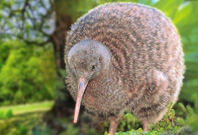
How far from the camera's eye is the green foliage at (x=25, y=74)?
6.01 ft

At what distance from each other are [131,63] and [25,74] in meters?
1.18

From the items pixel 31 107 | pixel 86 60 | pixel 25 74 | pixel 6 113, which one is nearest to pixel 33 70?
pixel 25 74

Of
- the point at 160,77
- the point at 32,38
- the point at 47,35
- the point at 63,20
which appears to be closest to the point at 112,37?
the point at 160,77

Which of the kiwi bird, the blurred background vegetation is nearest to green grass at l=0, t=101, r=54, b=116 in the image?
the blurred background vegetation

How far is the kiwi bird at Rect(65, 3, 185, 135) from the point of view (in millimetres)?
869

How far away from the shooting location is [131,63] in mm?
898

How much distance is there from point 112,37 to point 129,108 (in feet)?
0.71

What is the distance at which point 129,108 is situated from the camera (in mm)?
895

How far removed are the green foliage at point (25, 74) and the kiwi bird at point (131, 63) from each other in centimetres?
87

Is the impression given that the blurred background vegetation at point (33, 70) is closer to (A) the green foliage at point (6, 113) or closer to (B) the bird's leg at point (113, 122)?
(A) the green foliage at point (6, 113)

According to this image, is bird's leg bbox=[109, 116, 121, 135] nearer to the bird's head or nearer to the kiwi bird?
the kiwi bird

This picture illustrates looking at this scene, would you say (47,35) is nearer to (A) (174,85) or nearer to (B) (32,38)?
(B) (32,38)

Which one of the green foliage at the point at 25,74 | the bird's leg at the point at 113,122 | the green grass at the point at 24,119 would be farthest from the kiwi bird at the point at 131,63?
the green grass at the point at 24,119

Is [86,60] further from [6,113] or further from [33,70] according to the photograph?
[33,70]
